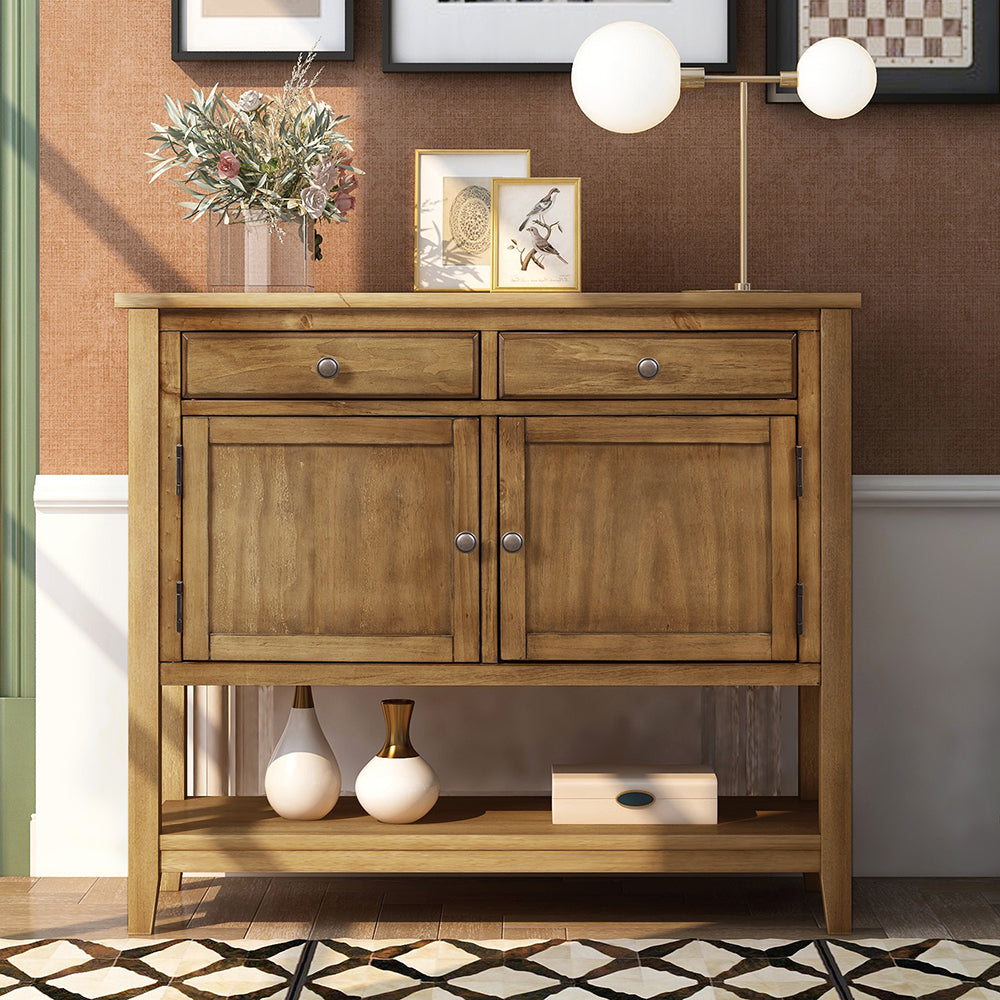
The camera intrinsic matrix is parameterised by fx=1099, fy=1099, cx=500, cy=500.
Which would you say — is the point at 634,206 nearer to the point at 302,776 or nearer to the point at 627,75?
the point at 627,75

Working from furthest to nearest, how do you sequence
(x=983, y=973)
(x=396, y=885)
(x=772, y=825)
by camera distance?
(x=396, y=885) → (x=772, y=825) → (x=983, y=973)

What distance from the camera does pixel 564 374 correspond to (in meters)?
1.72

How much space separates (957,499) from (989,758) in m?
0.51

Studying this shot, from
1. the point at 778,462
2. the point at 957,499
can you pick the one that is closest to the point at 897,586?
the point at 957,499

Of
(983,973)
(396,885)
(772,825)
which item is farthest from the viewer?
(396,885)

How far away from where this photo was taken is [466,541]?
172 cm

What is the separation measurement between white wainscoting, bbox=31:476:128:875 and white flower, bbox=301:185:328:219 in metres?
0.68

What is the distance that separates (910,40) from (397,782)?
1695mm

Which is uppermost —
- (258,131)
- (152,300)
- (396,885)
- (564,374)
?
(258,131)

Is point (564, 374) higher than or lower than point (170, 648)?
higher

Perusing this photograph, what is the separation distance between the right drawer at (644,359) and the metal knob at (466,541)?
0.23 m

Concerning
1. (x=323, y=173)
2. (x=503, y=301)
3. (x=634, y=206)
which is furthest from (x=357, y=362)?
→ (x=634, y=206)

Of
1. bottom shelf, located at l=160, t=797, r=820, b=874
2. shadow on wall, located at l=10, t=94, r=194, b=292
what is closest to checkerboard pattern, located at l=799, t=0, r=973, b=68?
shadow on wall, located at l=10, t=94, r=194, b=292

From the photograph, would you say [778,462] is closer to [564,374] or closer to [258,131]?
[564,374]
